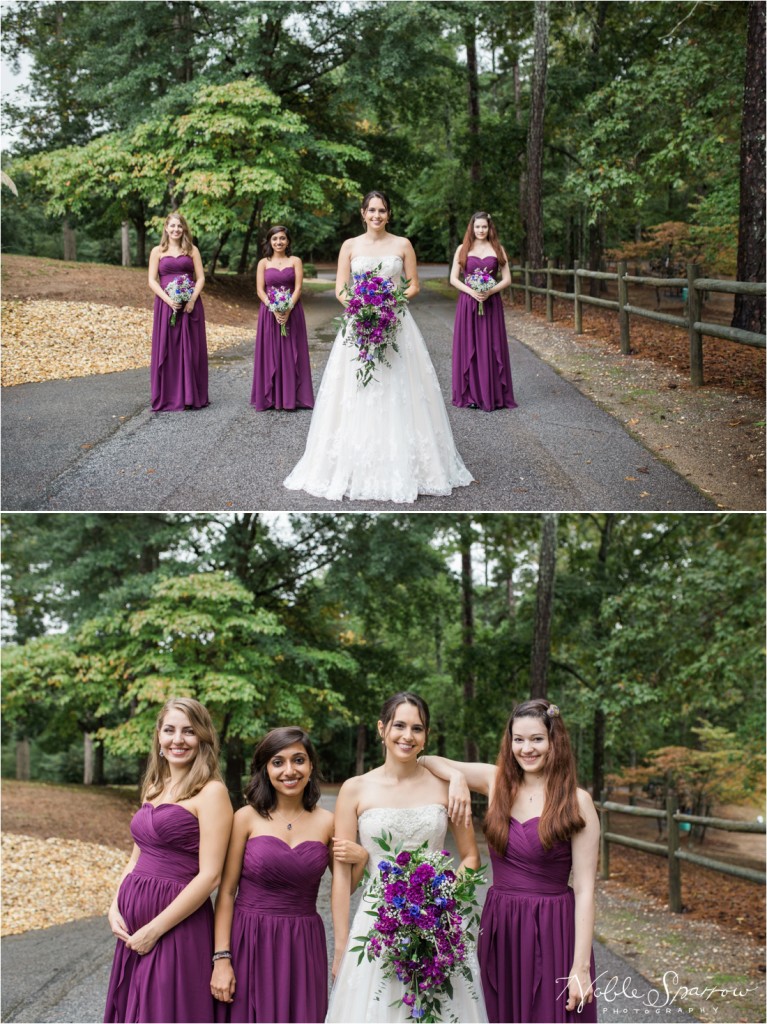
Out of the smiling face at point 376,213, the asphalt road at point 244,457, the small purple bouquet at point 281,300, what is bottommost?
the asphalt road at point 244,457

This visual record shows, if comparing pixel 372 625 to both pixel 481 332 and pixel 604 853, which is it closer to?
pixel 604 853

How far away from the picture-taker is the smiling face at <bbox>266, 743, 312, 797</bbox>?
14.4 feet

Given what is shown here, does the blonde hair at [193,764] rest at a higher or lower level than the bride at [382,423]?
lower

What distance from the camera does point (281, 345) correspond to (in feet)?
33.3

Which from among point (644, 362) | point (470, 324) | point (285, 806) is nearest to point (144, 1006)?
point (285, 806)

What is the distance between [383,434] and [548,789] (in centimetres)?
414

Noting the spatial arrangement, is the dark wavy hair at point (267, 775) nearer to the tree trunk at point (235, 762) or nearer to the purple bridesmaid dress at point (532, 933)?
the purple bridesmaid dress at point (532, 933)

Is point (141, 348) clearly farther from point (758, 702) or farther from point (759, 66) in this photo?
point (758, 702)

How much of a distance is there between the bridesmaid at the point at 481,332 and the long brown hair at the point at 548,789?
252 inches

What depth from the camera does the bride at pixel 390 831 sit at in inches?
164

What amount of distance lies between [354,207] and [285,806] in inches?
1236

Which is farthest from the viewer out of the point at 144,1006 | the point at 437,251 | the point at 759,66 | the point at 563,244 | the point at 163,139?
the point at 437,251

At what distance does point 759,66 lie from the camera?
11.4 m

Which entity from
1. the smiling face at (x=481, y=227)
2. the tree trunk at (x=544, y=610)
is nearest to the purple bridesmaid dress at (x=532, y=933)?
the smiling face at (x=481, y=227)
